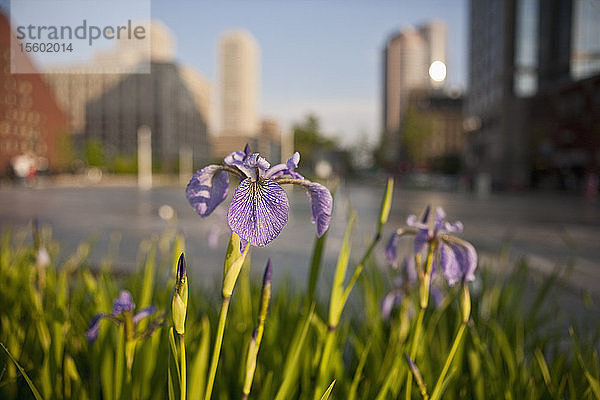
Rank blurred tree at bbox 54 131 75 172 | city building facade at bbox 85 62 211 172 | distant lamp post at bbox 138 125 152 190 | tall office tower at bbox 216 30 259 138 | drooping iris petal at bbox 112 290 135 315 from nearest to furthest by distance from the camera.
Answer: drooping iris petal at bbox 112 290 135 315 → distant lamp post at bbox 138 125 152 190 → blurred tree at bbox 54 131 75 172 → city building facade at bbox 85 62 211 172 → tall office tower at bbox 216 30 259 138

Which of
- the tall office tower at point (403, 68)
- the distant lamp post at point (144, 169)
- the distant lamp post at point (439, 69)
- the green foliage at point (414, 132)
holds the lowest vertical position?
the distant lamp post at point (144, 169)

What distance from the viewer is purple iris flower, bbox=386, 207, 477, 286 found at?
107cm

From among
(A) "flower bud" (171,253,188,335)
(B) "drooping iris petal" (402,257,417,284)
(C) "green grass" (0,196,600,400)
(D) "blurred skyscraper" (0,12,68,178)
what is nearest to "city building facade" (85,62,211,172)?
(D) "blurred skyscraper" (0,12,68,178)

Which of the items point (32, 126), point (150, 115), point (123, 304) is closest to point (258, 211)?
point (123, 304)

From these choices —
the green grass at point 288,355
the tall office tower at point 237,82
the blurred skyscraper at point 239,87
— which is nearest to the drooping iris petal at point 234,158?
the green grass at point 288,355

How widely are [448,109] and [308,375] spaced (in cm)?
8694

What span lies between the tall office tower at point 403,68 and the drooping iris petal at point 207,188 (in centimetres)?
5988

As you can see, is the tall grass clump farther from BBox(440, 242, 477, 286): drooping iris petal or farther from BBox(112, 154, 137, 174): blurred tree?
BBox(112, 154, 137, 174): blurred tree

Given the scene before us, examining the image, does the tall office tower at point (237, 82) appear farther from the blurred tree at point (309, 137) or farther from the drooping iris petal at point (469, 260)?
the drooping iris petal at point (469, 260)

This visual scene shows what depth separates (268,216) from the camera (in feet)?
2.14

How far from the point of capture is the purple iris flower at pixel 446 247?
3.50ft

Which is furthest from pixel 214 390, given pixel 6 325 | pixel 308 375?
pixel 6 325

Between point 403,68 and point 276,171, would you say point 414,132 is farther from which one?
point 403,68

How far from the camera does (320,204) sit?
74 centimetres
